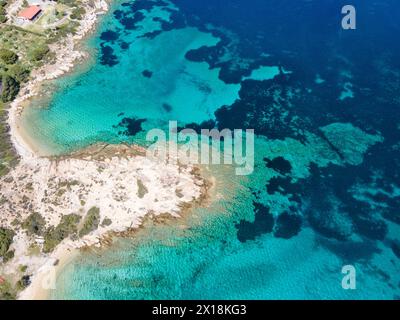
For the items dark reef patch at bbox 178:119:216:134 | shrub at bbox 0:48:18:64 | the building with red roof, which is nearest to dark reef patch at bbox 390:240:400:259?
dark reef patch at bbox 178:119:216:134

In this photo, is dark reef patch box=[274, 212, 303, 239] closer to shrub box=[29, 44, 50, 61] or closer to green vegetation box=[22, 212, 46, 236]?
green vegetation box=[22, 212, 46, 236]

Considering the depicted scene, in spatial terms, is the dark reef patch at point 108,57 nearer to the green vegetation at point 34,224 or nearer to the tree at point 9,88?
the tree at point 9,88

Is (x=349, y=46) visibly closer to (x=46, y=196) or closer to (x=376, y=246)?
(x=376, y=246)

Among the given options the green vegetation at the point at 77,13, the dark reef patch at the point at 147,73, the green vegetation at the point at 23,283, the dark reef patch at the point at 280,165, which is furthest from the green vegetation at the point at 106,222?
the green vegetation at the point at 77,13

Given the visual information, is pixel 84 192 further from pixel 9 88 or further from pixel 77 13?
pixel 77 13
